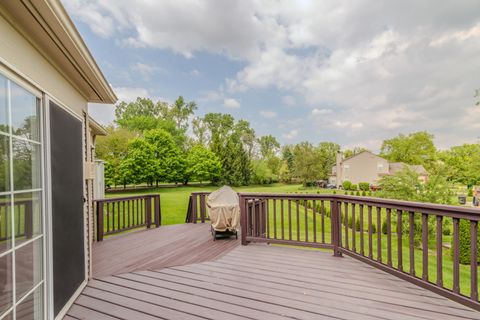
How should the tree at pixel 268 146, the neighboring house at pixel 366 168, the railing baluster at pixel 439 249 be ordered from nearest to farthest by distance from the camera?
1. the railing baluster at pixel 439 249
2. the neighboring house at pixel 366 168
3. the tree at pixel 268 146

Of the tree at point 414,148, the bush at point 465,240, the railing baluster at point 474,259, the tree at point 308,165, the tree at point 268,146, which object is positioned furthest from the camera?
the tree at point 268,146

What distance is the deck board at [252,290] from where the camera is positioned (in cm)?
215

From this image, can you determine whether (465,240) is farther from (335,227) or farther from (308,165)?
(308,165)

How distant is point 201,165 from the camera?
27.6 m

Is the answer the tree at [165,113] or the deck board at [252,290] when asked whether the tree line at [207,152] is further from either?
the deck board at [252,290]

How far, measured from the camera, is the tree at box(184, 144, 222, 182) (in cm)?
2751

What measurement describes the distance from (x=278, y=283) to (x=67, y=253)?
2246 millimetres

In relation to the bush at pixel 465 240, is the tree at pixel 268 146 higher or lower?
higher

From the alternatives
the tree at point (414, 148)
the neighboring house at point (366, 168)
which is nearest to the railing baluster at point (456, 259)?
the neighboring house at point (366, 168)

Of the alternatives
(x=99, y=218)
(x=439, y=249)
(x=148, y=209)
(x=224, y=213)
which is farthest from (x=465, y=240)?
(x=99, y=218)

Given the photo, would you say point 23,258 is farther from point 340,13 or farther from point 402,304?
point 340,13

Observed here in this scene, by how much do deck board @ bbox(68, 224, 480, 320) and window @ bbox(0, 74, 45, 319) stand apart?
27.3 inches

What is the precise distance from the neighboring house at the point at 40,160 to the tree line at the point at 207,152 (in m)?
13.1

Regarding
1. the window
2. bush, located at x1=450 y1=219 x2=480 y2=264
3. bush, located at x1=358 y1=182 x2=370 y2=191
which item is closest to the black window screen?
the window
